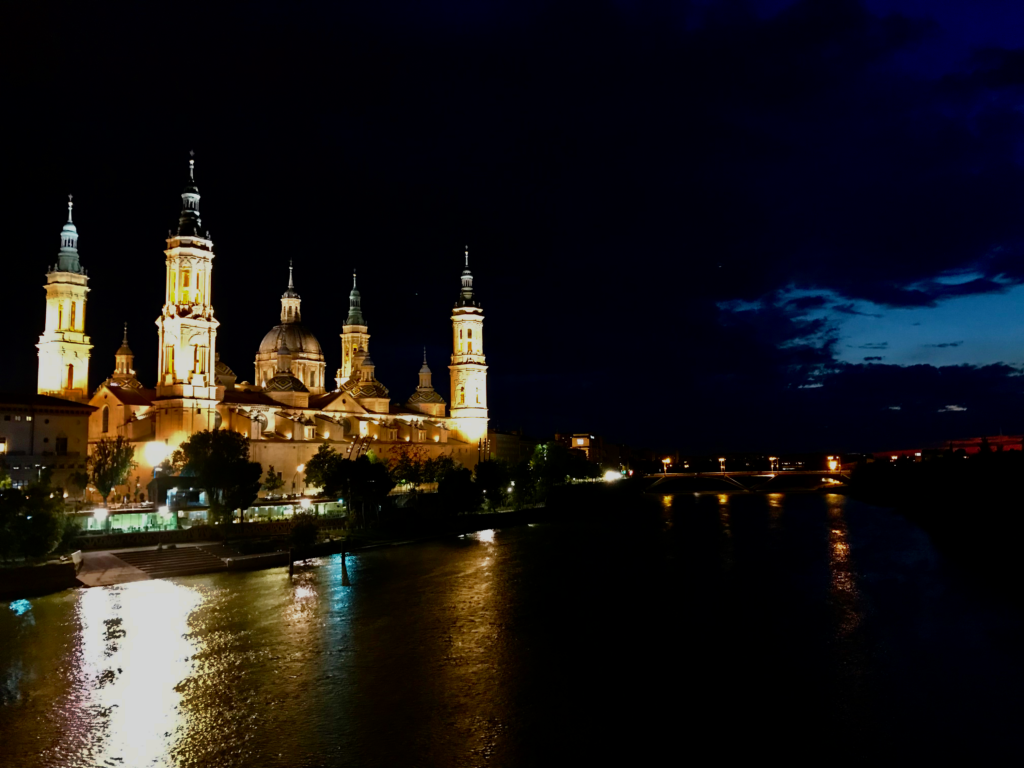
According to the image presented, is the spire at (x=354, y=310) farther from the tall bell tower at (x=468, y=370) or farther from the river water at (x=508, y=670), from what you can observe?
the river water at (x=508, y=670)

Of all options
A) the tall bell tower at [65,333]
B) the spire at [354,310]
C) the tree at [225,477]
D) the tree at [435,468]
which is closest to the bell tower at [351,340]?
the spire at [354,310]

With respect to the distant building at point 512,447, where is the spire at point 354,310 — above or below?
above

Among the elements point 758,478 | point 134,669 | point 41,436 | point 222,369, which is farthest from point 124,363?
point 758,478

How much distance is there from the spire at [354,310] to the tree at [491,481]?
99.0ft

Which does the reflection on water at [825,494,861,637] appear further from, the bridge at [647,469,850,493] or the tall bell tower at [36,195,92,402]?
the bridge at [647,469,850,493]

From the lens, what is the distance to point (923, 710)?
1789 centimetres

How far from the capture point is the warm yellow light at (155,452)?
179 feet

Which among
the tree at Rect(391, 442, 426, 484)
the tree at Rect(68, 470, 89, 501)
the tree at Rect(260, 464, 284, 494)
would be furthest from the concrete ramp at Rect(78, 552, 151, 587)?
the tree at Rect(391, 442, 426, 484)

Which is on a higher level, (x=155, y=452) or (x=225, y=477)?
(x=155, y=452)

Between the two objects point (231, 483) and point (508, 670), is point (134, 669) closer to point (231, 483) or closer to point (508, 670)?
point (508, 670)

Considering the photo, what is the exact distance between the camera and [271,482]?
58844 mm

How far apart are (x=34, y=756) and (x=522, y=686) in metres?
9.27

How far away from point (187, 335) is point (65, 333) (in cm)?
1037

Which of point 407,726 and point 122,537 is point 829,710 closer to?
point 407,726
